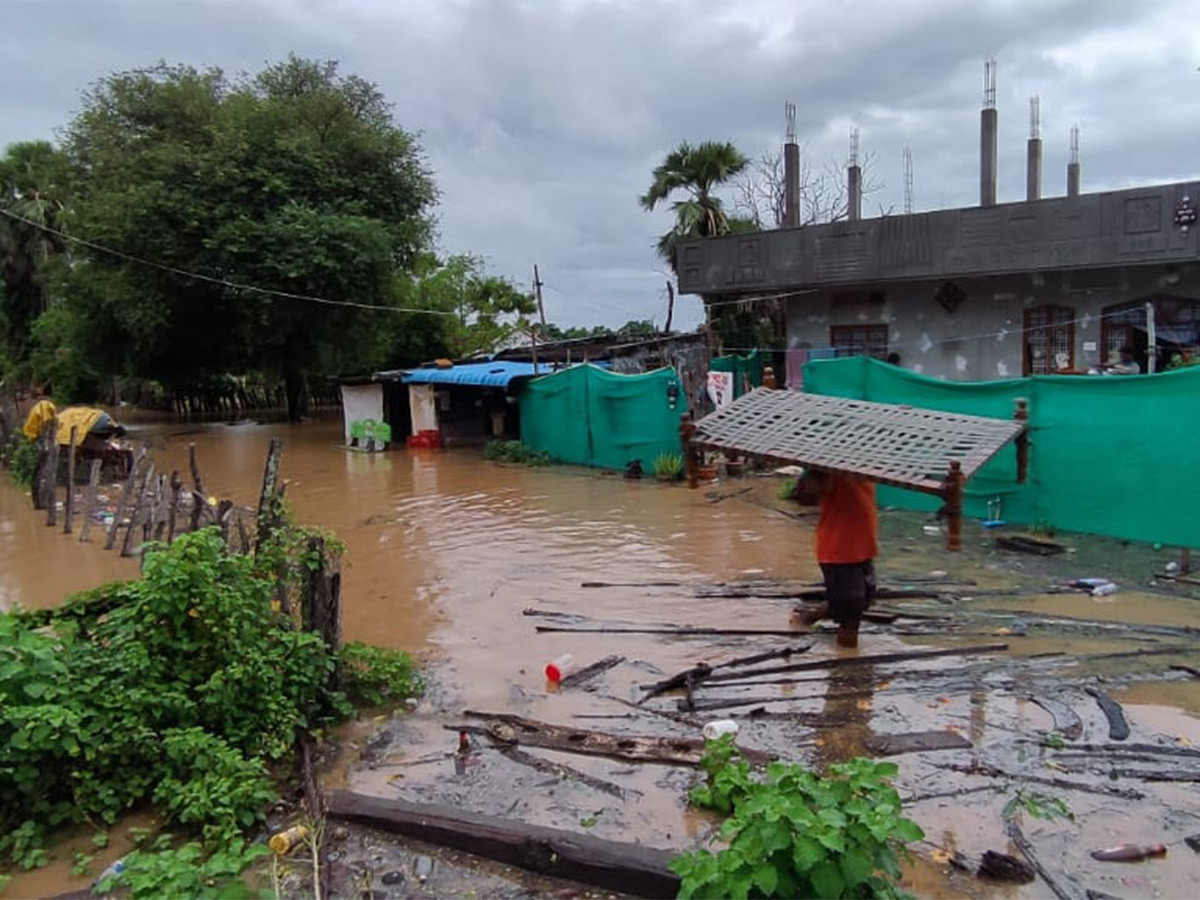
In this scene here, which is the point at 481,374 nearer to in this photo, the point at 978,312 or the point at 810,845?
the point at 978,312

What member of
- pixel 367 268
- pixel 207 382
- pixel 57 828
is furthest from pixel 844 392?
pixel 207 382

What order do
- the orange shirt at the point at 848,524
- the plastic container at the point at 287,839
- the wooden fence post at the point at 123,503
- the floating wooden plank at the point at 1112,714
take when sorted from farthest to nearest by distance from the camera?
the wooden fence post at the point at 123,503, the orange shirt at the point at 848,524, the floating wooden plank at the point at 1112,714, the plastic container at the point at 287,839

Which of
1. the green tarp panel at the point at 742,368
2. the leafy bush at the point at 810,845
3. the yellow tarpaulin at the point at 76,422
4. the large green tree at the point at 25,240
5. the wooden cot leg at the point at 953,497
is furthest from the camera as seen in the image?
the large green tree at the point at 25,240

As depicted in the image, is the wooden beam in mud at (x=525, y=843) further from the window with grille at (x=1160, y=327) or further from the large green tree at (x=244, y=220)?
the large green tree at (x=244, y=220)

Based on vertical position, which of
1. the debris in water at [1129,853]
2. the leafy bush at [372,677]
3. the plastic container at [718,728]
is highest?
the leafy bush at [372,677]

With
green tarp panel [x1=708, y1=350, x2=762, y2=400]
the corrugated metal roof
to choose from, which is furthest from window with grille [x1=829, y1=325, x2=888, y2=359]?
A: the corrugated metal roof

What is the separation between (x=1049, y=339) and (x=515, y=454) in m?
10.8

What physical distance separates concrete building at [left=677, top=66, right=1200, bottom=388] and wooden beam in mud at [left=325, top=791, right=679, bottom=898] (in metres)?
13.8

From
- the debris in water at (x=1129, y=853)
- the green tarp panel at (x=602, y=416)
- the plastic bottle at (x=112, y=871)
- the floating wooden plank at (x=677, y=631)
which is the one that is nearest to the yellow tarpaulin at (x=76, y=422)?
the green tarp panel at (x=602, y=416)

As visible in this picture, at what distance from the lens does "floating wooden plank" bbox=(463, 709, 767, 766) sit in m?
4.68

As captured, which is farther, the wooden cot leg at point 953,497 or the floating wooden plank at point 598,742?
the wooden cot leg at point 953,497

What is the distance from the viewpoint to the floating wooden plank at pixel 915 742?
185 inches

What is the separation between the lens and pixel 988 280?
16.7 m

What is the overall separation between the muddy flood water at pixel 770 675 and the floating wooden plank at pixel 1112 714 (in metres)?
0.04
